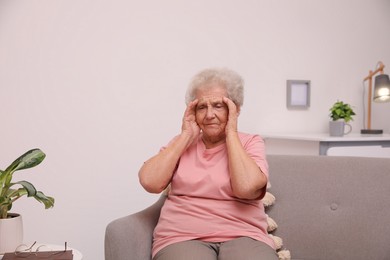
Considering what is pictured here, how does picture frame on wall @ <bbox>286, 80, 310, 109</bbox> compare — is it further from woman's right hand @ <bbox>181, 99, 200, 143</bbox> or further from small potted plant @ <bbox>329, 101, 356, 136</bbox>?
woman's right hand @ <bbox>181, 99, 200, 143</bbox>

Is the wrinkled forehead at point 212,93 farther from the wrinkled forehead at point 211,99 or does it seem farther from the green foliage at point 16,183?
the green foliage at point 16,183

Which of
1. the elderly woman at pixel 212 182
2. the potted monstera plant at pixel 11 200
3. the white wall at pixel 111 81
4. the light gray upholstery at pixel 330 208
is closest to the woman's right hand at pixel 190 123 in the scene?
the elderly woman at pixel 212 182

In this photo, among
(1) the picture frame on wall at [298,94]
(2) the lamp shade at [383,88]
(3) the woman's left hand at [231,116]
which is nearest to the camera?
(3) the woman's left hand at [231,116]

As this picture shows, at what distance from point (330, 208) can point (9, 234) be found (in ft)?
4.09

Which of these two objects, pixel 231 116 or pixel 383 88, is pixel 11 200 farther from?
pixel 383 88

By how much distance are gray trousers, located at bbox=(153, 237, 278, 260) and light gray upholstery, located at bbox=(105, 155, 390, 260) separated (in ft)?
0.57

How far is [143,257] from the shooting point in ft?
5.02

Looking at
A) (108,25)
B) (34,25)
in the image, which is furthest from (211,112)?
(34,25)

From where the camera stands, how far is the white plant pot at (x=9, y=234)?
4.49 feet

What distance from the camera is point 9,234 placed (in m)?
1.38

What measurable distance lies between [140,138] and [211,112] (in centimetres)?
82

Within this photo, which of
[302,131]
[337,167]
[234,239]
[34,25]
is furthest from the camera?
[302,131]

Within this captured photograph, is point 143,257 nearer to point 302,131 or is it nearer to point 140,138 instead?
point 140,138

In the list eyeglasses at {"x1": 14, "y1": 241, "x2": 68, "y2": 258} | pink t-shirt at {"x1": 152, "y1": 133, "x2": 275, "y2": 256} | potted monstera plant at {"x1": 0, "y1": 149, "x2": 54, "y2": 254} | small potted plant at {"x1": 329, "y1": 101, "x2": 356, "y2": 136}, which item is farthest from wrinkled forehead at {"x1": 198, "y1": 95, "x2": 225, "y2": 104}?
small potted plant at {"x1": 329, "y1": 101, "x2": 356, "y2": 136}
